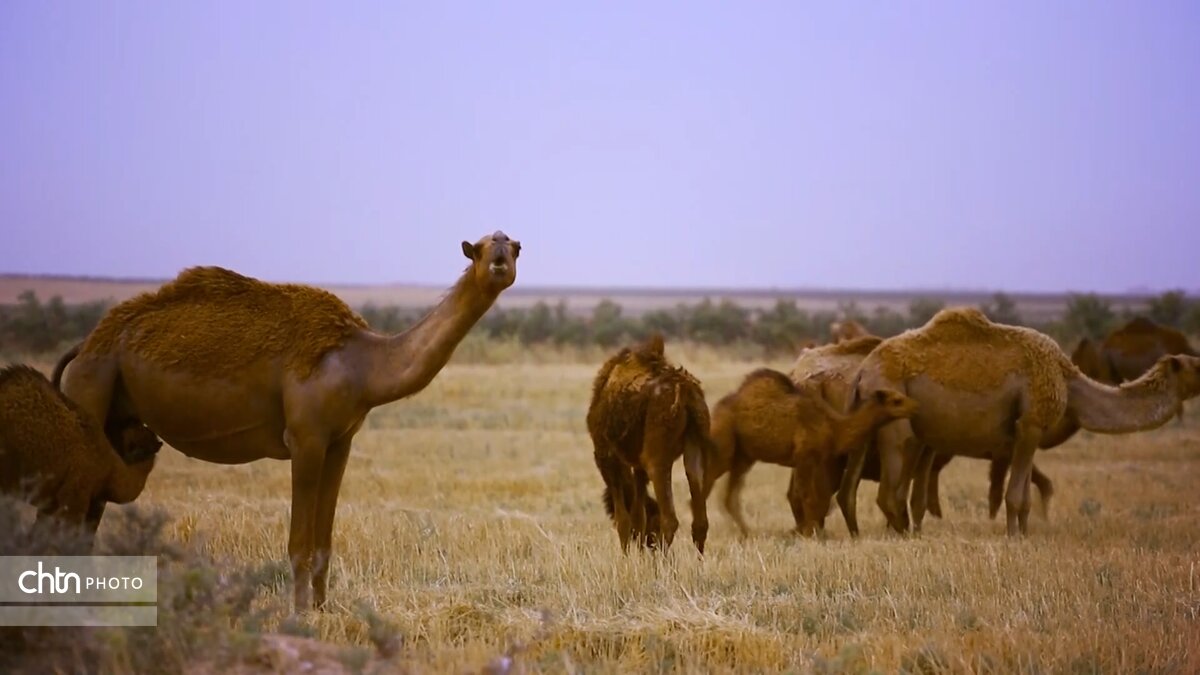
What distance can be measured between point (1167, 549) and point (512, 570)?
21.8 feet

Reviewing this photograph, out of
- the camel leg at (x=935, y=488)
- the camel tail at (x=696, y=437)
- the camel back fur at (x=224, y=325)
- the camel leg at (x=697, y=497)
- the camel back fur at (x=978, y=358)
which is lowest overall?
the camel leg at (x=935, y=488)

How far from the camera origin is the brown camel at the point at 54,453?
7.78 m

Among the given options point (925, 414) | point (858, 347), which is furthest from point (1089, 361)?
point (925, 414)

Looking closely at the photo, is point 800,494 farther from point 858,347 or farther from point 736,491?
point 858,347

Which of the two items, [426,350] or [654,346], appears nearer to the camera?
[426,350]

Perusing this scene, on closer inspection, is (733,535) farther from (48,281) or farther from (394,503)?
(48,281)

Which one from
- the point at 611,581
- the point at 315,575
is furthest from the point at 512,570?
the point at 315,575

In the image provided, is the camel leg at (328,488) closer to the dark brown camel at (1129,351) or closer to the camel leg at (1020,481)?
the camel leg at (1020,481)

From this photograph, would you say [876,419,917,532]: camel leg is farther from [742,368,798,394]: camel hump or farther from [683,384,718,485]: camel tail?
[683,384,718,485]: camel tail

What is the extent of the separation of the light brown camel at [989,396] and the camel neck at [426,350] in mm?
6997

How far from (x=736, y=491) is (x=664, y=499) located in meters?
3.80

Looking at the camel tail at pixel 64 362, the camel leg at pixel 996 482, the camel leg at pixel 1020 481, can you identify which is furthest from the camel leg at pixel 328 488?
the camel leg at pixel 996 482

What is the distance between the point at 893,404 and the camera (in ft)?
45.2

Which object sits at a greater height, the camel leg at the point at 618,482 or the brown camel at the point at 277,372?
the brown camel at the point at 277,372
